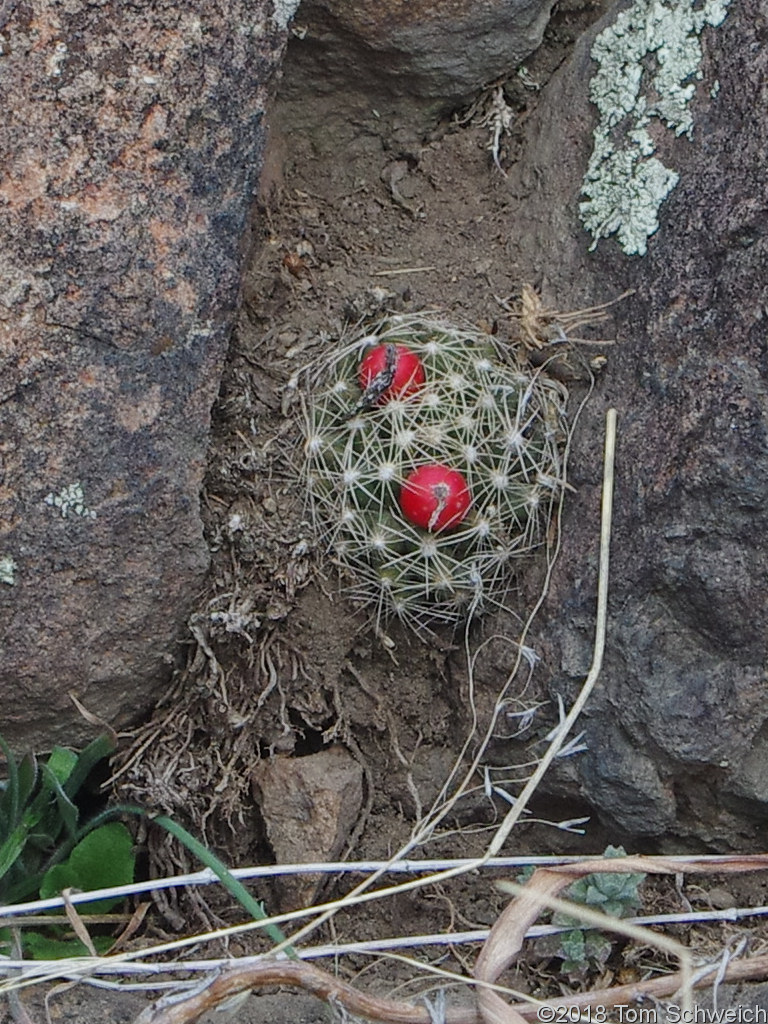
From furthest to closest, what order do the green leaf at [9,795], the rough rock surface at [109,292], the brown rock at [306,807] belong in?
the brown rock at [306,807] < the green leaf at [9,795] < the rough rock surface at [109,292]

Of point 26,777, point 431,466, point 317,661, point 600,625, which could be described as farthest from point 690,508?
point 26,777

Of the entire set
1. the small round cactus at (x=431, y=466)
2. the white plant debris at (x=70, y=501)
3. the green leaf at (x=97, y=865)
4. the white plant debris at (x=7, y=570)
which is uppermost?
the small round cactus at (x=431, y=466)

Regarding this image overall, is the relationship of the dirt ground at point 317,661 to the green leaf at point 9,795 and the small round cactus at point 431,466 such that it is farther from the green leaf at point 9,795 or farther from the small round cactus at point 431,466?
the green leaf at point 9,795

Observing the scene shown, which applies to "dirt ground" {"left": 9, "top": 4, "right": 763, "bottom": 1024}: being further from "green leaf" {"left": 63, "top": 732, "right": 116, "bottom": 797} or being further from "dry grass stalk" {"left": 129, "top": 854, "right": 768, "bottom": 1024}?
"dry grass stalk" {"left": 129, "top": 854, "right": 768, "bottom": 1024}

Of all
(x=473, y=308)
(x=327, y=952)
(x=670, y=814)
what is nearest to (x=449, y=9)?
(x=473, y=308)

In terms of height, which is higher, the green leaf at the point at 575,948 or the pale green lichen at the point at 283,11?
the pale green lichen at the point at 283,11

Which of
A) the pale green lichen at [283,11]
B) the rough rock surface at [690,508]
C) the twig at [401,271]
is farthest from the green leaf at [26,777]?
the pale green lichen at [283,11]

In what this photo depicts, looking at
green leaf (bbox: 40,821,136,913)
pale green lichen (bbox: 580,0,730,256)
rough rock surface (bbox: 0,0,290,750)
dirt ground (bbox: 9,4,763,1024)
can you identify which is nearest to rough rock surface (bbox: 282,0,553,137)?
dirt ground (bbox: 9,4,763,1024)

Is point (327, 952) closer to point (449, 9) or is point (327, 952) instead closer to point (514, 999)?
point (514, 999)
